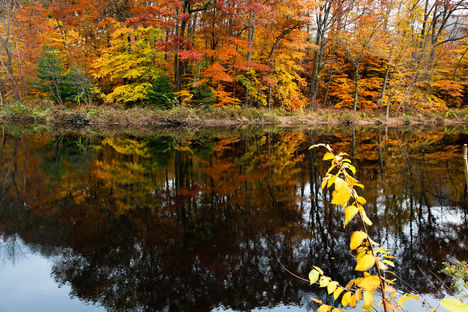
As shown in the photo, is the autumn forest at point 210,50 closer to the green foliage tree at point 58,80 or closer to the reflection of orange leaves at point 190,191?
the green foliage tree at point 58,80

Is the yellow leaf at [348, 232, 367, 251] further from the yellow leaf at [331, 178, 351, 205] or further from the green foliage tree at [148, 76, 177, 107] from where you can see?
the green foliage tree at [148, 76, 177, 107]

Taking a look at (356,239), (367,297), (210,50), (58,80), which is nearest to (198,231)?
(367,297)

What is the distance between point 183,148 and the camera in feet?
33.9

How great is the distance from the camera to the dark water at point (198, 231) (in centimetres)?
272

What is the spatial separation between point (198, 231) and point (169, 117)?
15333mm

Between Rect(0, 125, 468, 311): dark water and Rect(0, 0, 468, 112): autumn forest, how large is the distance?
39.8ft

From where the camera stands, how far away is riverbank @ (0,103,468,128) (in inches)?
717

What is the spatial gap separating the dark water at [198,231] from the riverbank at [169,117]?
34.6ft

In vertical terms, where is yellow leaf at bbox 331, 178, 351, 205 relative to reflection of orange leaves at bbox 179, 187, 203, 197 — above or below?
above

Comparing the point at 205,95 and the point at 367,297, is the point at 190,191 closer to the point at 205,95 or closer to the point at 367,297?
the point at 367,297

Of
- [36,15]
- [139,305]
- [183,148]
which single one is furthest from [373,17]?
[36,15]

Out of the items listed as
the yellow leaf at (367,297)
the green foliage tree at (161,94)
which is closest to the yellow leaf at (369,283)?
the yellow leaf at (367,297)

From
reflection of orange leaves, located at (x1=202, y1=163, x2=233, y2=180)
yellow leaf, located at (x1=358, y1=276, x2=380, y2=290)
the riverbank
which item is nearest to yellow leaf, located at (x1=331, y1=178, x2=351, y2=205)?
yellow leaf, located at (x1=358, y1=276, x2=380, y2=290)

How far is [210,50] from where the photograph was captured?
18.4 metres
